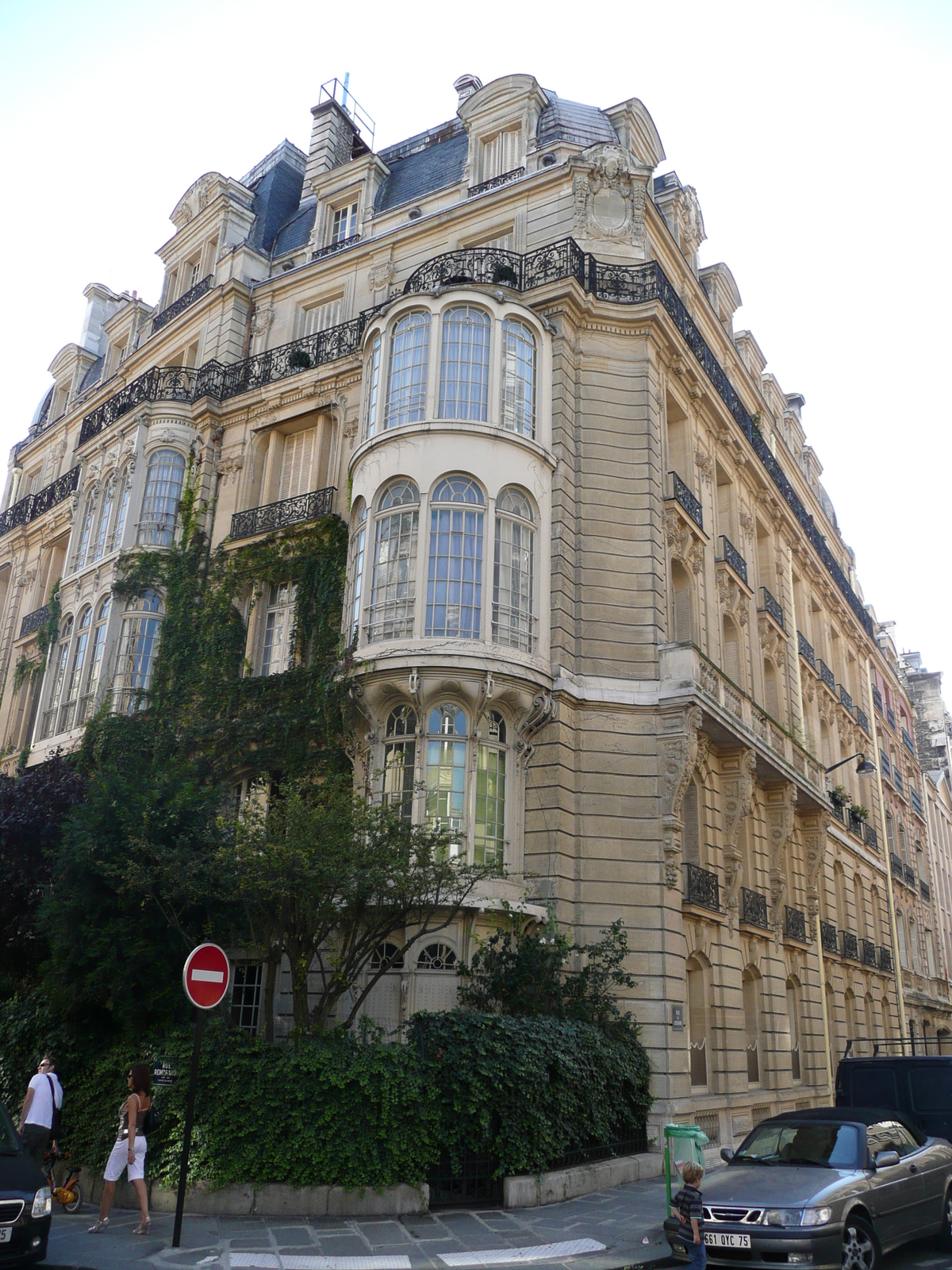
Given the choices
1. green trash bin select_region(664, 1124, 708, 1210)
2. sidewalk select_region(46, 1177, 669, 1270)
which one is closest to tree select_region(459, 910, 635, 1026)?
sidewalk select_region(46, 1177, 669, 1270)

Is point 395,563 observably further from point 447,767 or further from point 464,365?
point 464,365

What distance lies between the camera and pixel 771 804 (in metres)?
25.4

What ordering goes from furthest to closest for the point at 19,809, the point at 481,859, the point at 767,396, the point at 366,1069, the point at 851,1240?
the point at 767,396 < the point at 19,809 < the point at 481,859 < the point at 366,1069 < the point at 851,1240

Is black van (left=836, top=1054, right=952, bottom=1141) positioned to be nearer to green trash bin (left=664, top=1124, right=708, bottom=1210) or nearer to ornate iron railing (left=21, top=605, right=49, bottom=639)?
green trash bin (left=664, top=1124, right=708, bottom=1210)

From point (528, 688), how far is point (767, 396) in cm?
2325

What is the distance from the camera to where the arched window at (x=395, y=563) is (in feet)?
61.8

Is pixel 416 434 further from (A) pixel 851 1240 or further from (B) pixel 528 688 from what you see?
(A) pixel 851 1240

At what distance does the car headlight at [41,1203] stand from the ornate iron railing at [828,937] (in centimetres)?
2320

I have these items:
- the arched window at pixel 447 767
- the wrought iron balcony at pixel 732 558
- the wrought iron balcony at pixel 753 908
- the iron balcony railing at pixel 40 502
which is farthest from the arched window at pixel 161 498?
the wrought iron balcony at pixel 753 908

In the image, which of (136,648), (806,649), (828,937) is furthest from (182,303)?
(828,937)

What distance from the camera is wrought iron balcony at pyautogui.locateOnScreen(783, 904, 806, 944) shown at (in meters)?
25.4

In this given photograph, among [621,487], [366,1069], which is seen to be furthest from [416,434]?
[366,1069]

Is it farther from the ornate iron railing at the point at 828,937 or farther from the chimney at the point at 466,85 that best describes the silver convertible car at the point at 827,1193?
the chimney at the point at 466,85

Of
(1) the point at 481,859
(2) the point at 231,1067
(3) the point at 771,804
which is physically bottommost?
(2) the point at 231,1067
